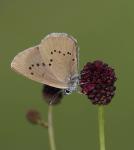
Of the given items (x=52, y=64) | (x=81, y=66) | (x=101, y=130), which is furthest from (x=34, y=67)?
(x=81, y=66)

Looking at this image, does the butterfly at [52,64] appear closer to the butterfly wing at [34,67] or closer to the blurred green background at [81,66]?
the butterfly wing at [34,67]

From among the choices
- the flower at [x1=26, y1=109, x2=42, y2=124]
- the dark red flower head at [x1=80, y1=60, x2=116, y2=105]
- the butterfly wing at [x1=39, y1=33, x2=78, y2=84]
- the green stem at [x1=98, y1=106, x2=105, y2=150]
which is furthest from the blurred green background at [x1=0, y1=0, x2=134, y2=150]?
the green stem at [x1=98, y1=106, x2=105, y2=150]

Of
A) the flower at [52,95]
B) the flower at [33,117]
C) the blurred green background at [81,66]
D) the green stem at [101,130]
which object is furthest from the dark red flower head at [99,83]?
the blurred green background at [81,66]

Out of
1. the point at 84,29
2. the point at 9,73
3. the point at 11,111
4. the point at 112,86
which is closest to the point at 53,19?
the point at 84,29

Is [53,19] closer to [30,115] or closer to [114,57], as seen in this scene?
[114,57]

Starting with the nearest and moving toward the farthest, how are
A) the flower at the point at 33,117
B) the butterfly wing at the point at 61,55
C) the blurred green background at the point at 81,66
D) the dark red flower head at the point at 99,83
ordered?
1. the dark red flower head at the point at 99,83
2. the butterfly wing at the point at 61,55
3. the flower at the point at 33,117
4. the blurred green background at the point at 81,66

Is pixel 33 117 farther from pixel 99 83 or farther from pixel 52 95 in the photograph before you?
pixel 99 83
